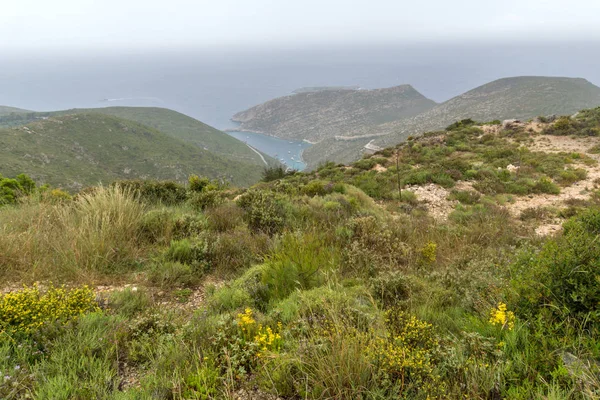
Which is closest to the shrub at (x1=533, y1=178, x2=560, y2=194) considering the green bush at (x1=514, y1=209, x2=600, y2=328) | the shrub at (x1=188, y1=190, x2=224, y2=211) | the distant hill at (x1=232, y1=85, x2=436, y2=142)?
the green bush at (x1=514, y1=209, x2=600, y2=328)

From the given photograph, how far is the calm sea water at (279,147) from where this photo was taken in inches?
4444

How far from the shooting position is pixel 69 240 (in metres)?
4.09

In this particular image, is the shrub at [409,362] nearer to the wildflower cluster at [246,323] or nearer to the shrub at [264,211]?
the wildflower cluster at [246,323]

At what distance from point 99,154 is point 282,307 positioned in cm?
8091

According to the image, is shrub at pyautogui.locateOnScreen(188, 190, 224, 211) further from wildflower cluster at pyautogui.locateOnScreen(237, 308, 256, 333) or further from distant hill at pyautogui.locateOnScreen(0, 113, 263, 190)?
distant hill at pyautogui.locateOnScreen(0, 113, 263, 190)

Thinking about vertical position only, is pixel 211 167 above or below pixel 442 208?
below


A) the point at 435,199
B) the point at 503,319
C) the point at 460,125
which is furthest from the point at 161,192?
the point at 460,125

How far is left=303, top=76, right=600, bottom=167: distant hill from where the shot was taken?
66.8 metres

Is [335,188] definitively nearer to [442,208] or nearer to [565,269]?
[442,208]

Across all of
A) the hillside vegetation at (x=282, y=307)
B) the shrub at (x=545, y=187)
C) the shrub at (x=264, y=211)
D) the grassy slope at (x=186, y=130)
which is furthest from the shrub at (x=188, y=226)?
the grassy slope at (x=186, y=130)

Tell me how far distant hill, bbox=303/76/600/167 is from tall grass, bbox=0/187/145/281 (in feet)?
197

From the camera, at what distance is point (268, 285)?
11.4 ft

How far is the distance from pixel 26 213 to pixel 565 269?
23.8 feet

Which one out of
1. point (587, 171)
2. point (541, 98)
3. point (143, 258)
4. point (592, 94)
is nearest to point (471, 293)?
point (143, 258)
